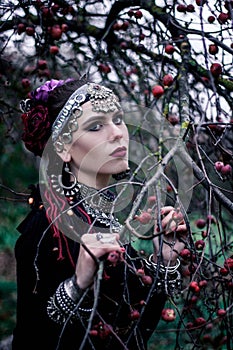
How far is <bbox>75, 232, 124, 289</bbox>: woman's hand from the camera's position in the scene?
1325mm

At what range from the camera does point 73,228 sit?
162 centimetres

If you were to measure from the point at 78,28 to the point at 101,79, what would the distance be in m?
0.26

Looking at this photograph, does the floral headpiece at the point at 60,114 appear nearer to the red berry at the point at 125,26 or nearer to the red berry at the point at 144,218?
the red berry at the point at 144,218

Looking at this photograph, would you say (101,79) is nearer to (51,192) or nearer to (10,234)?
(51,192)

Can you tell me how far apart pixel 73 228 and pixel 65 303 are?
0.71 ft

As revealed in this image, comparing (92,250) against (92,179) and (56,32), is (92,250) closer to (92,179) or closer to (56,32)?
(92,179)

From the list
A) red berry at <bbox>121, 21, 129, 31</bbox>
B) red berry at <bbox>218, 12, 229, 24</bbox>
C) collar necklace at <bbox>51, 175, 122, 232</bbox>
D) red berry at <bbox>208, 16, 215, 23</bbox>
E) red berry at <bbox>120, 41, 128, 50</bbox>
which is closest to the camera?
collar necklace at <bbox>51, 175, 122, 232</bbox>

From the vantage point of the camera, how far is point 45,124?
1.76m

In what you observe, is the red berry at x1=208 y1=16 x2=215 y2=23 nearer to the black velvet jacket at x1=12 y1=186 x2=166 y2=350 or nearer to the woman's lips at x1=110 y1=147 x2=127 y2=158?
the woman's lips at x1=110 y1=147 x2=127 y2=158

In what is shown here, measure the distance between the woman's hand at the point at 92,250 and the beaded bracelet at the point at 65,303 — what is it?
48 millimetres

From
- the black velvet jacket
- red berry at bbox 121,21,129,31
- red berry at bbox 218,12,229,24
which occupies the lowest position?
the black velvet jacket

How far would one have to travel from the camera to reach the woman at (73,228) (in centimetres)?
159

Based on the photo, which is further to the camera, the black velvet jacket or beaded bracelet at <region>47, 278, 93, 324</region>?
the black velvet jacket

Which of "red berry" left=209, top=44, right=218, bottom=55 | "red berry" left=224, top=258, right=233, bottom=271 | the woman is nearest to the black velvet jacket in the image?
the woman
